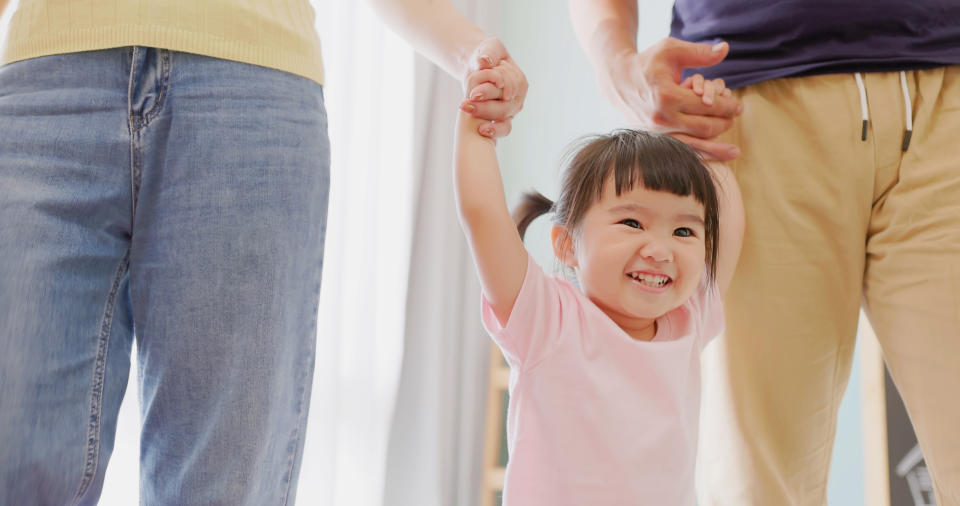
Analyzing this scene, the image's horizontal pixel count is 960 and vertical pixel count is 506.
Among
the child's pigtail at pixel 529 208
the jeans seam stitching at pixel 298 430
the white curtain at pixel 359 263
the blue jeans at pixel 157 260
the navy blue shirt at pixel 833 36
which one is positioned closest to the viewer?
the blue jeans at pixel 157 260

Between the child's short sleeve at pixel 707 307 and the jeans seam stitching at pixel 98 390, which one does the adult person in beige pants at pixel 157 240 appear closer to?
the jeans seam stitching at pixel 98 390

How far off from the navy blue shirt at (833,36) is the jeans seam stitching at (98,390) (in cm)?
80

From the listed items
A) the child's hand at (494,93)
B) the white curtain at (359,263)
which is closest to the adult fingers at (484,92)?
the child's hand at (494,93)

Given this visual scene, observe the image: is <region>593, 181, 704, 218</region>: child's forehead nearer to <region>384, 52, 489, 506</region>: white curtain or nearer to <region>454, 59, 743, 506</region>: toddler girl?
<region>454, 59, 743, 506</region>: toddler girl

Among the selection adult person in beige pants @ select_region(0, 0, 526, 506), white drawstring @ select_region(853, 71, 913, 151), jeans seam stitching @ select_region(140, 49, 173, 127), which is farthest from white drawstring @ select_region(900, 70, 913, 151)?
jeans seam stitching @ select_region(140, 49, 173, 127)

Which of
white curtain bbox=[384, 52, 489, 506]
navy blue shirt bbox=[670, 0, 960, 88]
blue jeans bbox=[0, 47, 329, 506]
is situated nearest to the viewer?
blue jeans bbox=[0, 47, 329, 506]

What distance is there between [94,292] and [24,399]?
0.40 ft

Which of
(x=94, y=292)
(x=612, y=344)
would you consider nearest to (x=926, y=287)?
(x=612, y=344)

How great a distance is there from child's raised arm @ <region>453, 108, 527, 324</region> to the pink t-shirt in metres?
0.02

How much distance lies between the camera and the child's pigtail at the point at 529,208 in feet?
3.89

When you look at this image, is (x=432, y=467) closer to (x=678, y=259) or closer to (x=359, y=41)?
(x=359, y=41)

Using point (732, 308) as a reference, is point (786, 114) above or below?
above

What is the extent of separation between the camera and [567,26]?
279 centimetres

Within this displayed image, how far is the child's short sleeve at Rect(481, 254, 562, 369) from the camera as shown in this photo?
0.96 meters
